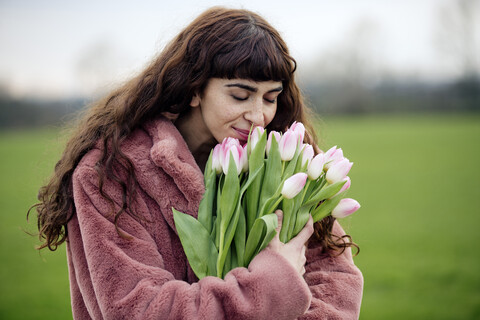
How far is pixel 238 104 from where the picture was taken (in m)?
1.90

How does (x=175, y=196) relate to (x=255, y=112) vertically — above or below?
below

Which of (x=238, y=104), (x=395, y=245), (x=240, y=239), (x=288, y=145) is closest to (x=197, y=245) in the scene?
(x=240, y=239)

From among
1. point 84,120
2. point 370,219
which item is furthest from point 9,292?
point 370,219

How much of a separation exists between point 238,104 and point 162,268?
27.4 inches

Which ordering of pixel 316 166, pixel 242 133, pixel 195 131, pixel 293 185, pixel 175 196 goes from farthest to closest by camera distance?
pixel 195 131, pixel 242 133, pixel 175 196, pixel 316 166, pixel 293 185

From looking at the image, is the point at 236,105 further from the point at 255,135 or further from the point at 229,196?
the point at 229,196

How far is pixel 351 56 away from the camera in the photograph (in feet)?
198

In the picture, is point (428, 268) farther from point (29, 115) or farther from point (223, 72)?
point (29, 115)

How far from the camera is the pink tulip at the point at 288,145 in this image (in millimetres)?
1727

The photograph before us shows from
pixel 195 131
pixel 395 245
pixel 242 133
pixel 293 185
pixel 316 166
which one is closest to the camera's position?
pixel 293 185

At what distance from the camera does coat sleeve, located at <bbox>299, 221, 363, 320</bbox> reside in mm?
1893

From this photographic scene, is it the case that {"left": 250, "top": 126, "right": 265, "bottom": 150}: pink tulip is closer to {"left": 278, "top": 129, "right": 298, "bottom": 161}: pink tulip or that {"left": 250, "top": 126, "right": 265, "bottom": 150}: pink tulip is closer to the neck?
{"left": 278, "top": 129, "right": 298, "bottom": 161}: pink tulip

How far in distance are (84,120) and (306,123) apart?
1.06 meters

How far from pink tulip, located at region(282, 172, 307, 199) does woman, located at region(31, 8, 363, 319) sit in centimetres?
20
